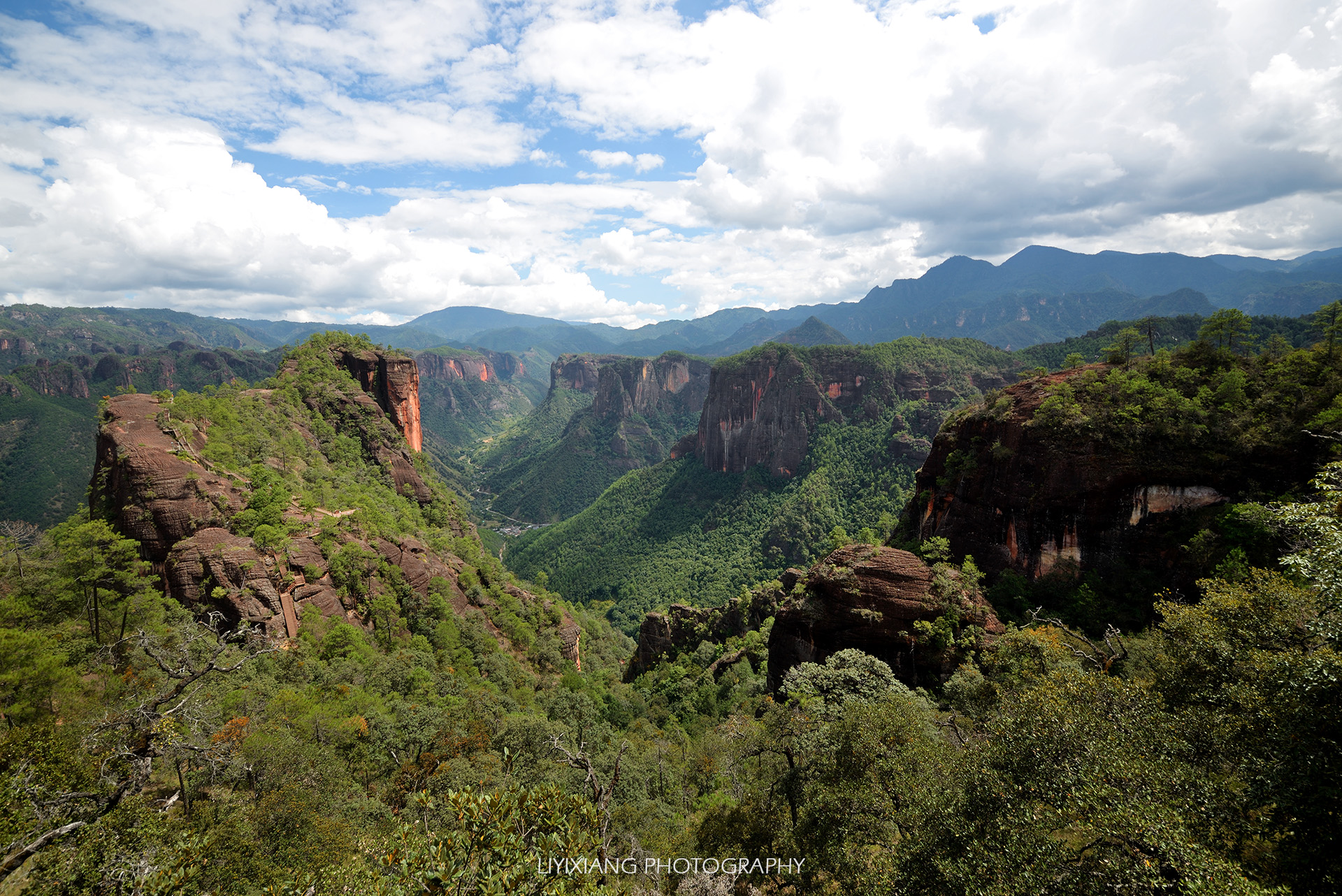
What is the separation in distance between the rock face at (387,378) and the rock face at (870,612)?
65.0m

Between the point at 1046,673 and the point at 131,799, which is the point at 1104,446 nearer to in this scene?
the point at 1046,673

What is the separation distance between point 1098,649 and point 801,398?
107 metres

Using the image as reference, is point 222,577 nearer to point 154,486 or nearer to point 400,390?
point 154,486

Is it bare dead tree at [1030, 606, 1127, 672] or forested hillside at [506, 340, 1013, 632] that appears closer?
bare dead tree at [1030, 606, 1127, 672]

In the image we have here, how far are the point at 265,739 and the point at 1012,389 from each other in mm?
52196

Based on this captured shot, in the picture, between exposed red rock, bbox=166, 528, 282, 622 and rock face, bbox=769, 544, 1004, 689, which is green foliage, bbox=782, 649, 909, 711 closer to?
rock face, bbox=769, 544, 1004, 689

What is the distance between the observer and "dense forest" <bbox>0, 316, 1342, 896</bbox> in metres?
11.0

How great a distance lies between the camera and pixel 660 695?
55656mm

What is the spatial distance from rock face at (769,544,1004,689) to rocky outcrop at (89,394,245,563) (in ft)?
135

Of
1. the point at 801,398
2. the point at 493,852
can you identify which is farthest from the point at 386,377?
the point at 801,398

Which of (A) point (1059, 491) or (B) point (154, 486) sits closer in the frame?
(B) point (154, 486)

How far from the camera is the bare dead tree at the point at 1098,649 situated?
24.8 metres

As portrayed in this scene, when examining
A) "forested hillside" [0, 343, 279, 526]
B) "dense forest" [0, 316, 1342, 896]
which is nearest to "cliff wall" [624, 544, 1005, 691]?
"dense forest" [0, 316, 1342, 896]

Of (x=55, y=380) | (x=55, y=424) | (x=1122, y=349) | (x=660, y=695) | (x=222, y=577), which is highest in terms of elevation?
(x=55, y=380)
